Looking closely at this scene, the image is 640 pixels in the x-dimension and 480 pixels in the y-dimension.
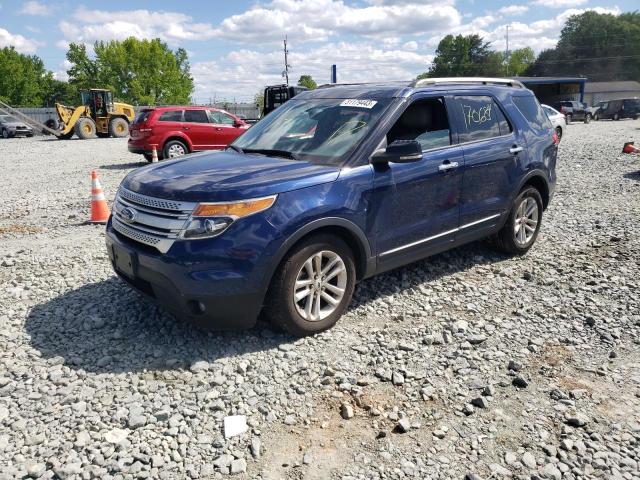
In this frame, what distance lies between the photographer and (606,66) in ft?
340

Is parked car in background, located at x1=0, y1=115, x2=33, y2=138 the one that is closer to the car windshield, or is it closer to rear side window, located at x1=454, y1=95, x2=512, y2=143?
the car windshield

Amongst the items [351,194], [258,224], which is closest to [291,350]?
[258,224]

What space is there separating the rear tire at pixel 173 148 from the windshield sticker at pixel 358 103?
1106 centimetres

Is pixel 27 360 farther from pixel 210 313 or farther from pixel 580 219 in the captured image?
pixel 580 219

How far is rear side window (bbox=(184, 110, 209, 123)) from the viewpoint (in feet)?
50.0

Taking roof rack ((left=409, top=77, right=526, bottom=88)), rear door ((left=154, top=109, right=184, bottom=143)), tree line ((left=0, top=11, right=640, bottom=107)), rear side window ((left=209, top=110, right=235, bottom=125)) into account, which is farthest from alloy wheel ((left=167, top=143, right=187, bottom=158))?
tree line ((left=0, top=11, right=640, bottom=107))

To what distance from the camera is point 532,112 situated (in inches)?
227

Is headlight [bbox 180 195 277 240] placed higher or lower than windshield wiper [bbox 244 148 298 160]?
lower

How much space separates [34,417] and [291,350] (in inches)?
65.1

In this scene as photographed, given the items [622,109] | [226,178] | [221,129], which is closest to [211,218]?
[226,178]

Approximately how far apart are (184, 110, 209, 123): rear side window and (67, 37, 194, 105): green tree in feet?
223

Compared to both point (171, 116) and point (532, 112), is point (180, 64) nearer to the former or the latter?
point (171, 116)

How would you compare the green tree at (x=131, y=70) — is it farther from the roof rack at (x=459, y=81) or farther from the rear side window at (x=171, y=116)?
the roof rack at (x=459, y=81)

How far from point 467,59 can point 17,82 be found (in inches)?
3253
